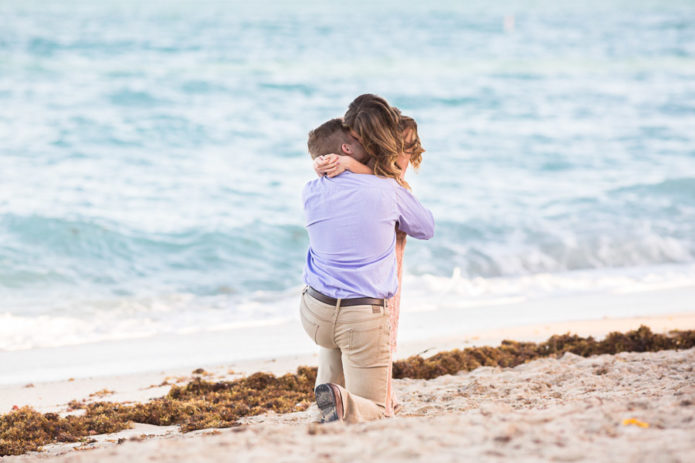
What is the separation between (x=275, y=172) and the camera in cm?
1287

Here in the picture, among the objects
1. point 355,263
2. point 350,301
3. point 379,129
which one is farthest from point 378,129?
point 350,301

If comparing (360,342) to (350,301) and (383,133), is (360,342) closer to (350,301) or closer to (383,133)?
(350,301)

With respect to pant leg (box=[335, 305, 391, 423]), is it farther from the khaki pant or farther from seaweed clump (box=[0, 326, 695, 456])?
seaweed clump (box=[0, 326, 695, 456])

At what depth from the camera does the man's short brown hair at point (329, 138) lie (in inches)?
131

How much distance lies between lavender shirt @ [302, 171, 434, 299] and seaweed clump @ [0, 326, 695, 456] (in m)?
1.18

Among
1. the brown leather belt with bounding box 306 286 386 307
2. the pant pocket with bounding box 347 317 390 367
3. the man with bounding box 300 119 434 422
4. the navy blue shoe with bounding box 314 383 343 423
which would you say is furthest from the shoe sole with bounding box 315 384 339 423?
the brown leather belt with bounding box 306 286 386 307

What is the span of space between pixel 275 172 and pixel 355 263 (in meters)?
9.76

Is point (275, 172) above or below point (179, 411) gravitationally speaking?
above

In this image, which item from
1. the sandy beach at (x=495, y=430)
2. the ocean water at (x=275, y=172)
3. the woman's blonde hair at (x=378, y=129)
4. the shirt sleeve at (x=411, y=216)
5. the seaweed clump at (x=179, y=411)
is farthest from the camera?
the ocean water at (x=275, y=172)

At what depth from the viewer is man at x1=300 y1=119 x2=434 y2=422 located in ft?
10.6

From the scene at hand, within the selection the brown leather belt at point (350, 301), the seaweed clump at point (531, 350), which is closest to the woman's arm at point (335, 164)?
the brown leather belt at point (350, 301)

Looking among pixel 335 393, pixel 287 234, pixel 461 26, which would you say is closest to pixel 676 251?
pixel 287 234

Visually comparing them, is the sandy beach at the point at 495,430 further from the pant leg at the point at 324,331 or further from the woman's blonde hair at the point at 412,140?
the woman's blonde hair at the point at 412,140

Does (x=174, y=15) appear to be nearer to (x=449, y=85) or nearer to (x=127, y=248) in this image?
(x=449, y=85)
